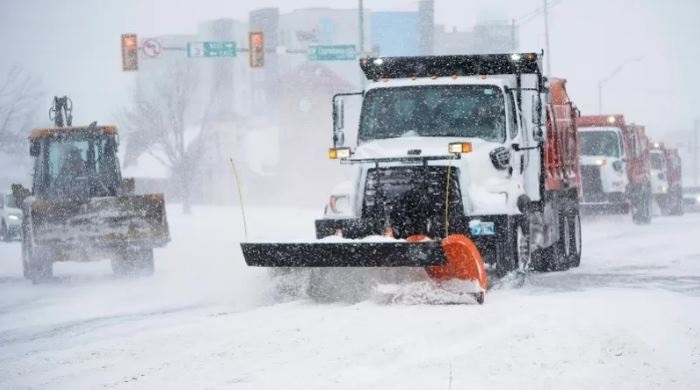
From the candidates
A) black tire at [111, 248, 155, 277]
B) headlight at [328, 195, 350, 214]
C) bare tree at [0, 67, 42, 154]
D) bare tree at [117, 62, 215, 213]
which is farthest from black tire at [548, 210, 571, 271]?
bare tree at [0, 67, 42, 154]

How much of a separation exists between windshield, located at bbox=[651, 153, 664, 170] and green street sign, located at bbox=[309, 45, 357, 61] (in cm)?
1042

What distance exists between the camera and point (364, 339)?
8977 millimetres

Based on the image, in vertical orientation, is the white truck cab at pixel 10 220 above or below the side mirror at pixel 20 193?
below

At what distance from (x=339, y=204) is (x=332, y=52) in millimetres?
23038

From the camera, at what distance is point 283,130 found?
71.4 m

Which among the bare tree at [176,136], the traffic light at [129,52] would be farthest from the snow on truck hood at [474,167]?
the bare tree at [176,136]

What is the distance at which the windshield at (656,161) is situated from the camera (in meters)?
35.3

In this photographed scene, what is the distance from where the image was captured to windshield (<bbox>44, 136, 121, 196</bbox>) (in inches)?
744

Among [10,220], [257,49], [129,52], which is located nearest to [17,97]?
[10,220]

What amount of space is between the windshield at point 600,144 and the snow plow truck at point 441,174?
43.2 ft

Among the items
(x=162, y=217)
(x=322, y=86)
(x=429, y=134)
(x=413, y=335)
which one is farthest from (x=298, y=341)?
(x=322, y=86)

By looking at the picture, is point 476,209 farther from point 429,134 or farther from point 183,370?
point 183,370

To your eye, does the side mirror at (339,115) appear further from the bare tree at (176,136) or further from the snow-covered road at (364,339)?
the bare tree at (176,136)

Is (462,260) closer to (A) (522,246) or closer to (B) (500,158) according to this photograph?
(B) (500,158)
